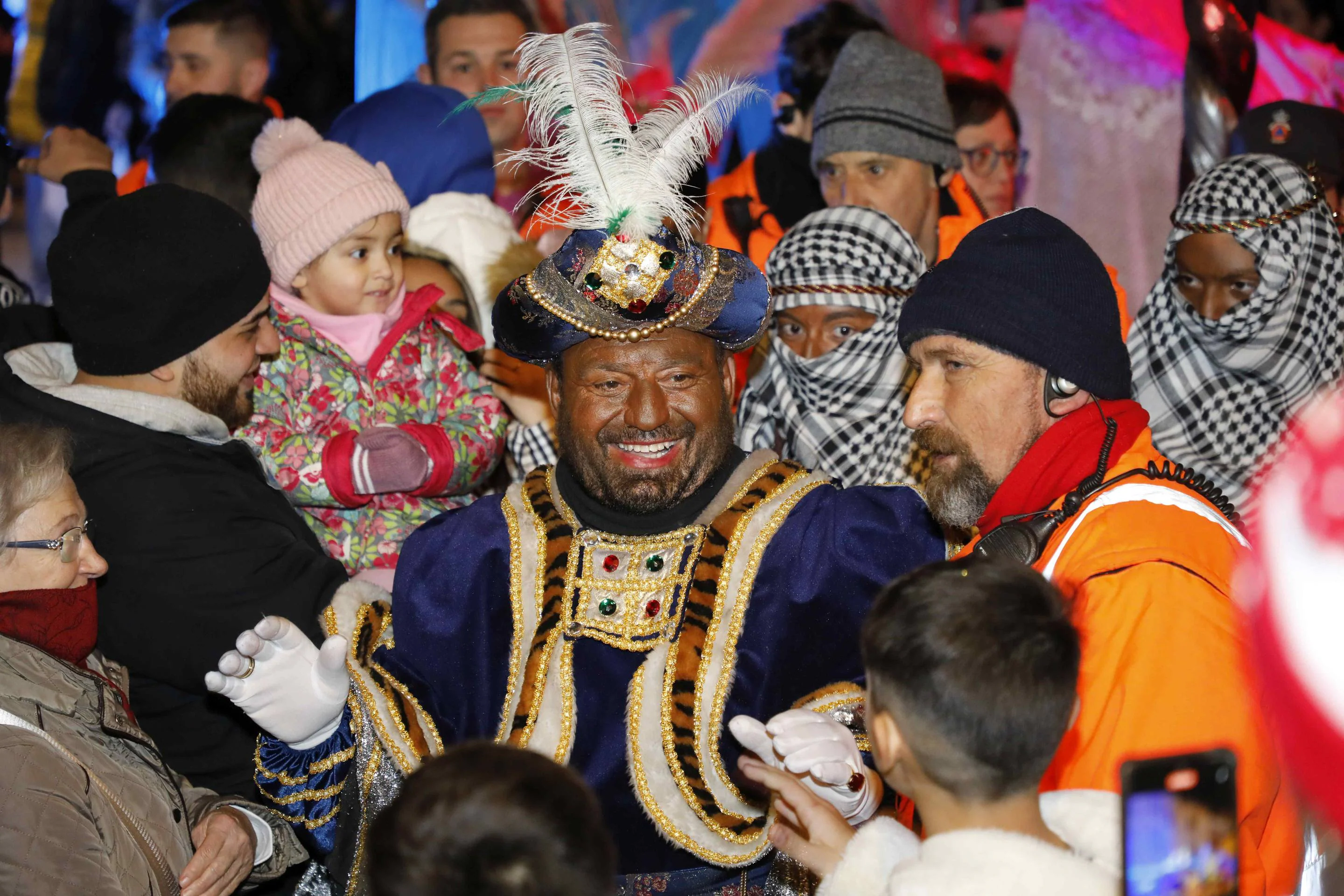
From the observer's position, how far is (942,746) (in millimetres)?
1906

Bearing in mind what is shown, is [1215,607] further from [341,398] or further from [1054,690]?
Answer: [341,398]

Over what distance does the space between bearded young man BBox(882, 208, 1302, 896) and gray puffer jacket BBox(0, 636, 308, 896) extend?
1.72 meters

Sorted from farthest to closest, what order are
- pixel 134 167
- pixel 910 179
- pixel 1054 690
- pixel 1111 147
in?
pixel 1111 147 < pixel 134 167 < pixel 910 179 < pixel 1054 690

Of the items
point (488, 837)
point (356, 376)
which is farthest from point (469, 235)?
point (488, 837)

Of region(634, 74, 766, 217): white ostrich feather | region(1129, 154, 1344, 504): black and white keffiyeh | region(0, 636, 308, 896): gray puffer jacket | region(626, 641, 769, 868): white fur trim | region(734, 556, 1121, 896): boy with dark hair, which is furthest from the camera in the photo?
region(1129, 154, 1344, 504): black and white keffiyeh

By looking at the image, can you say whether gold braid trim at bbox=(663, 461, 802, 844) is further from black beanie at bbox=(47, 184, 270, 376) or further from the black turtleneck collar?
black beanie at bbox=(47, 184, 270, 376)

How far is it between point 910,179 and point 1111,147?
97.7 inches

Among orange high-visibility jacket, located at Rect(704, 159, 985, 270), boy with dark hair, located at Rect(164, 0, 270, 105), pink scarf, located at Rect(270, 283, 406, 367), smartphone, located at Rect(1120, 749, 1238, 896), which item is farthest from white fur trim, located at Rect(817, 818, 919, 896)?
boy with dark hair, located at Rect(164, 0, 270, 105)

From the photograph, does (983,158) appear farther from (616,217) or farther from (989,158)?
(616,217)

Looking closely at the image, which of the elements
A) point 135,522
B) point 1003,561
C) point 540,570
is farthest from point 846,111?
point 1003,561

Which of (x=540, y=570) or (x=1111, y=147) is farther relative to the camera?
(x=1111, y=147)

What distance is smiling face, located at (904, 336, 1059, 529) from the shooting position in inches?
109

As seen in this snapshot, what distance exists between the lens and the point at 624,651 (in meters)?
2.99

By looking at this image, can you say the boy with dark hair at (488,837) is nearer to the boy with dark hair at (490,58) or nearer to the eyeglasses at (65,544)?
the eyeglasses at (65,544)
